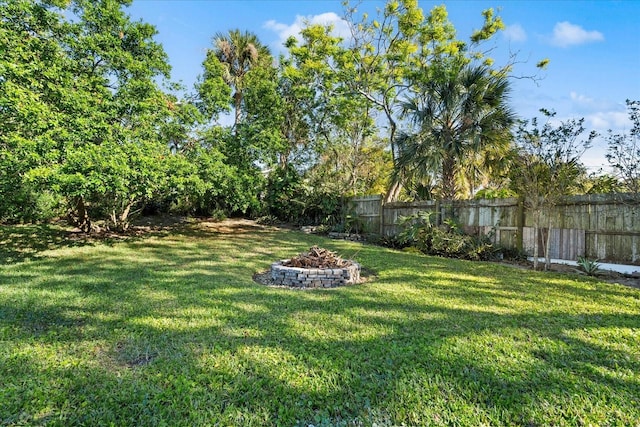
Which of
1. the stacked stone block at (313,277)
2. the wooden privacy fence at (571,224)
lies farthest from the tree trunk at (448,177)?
the stacked stone block at (313,277)

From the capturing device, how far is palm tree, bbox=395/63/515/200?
344 inches

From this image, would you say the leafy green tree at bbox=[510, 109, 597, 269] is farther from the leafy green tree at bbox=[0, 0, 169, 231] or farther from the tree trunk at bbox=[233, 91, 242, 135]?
the tree trunk at bbox=[233, 91, 242, 135]

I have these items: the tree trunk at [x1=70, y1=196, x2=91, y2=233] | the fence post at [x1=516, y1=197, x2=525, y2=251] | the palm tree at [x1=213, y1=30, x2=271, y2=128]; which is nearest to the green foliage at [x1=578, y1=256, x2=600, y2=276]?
the fence post at [x1=516, y1=197, x2=525, y2=251]

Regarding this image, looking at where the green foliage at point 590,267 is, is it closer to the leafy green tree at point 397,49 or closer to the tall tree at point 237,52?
the leafy green tree at point 397,49

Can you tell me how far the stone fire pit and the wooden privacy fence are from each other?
4384 mm

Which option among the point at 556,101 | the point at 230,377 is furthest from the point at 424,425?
the point at 556,101

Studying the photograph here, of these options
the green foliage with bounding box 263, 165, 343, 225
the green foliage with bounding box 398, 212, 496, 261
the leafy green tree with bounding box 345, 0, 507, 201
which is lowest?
the green foliage with bounding box 398, 212, 496, 261

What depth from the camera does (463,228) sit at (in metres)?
8.73

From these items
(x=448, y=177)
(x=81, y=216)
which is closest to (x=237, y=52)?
(x=81, y=216)

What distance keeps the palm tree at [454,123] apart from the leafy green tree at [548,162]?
6.41 feet

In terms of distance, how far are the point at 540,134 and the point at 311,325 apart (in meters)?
5.97

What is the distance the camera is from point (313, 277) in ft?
17.1

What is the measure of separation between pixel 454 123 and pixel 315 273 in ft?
22.1

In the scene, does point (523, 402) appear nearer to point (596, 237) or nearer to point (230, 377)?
point (230, 377)
